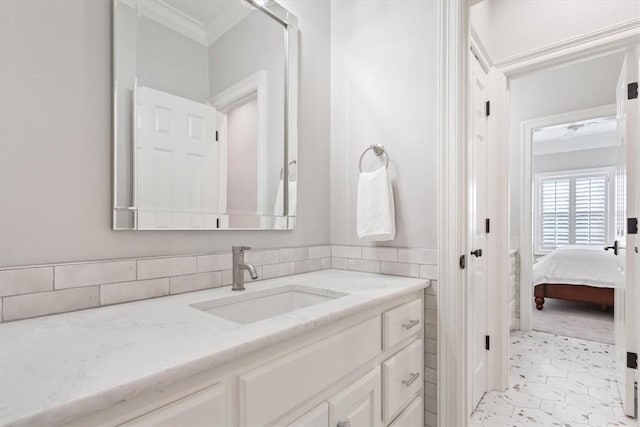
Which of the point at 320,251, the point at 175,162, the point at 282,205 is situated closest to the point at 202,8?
the point at 175,162

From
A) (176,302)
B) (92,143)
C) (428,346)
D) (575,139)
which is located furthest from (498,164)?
(575,139)

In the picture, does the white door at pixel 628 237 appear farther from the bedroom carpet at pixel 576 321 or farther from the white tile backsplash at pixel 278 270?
the white tile backsplash at pixel 278 270

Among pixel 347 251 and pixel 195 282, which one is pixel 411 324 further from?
pixel 195 282

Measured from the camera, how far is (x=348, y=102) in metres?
1.85

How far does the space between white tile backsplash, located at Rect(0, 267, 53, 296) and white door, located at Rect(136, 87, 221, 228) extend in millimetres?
283

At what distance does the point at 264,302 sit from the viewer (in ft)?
4.41

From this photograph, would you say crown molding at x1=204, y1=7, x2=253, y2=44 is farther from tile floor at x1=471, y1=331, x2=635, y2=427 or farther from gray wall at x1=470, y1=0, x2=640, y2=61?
tile floor at x1=471, y1=331, x2=635, y2=427

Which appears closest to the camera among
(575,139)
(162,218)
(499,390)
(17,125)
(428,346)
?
(17,125)

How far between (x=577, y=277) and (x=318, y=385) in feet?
14.2

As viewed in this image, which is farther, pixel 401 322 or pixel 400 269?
pixel 400 269

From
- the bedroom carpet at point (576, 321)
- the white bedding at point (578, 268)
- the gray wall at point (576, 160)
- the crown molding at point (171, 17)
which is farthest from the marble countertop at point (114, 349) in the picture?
the gray wall at point (576, 160)

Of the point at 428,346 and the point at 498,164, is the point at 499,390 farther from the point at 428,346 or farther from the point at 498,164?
the point at 498,164

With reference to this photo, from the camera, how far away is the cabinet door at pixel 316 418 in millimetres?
885

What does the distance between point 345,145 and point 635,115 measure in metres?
1.54
